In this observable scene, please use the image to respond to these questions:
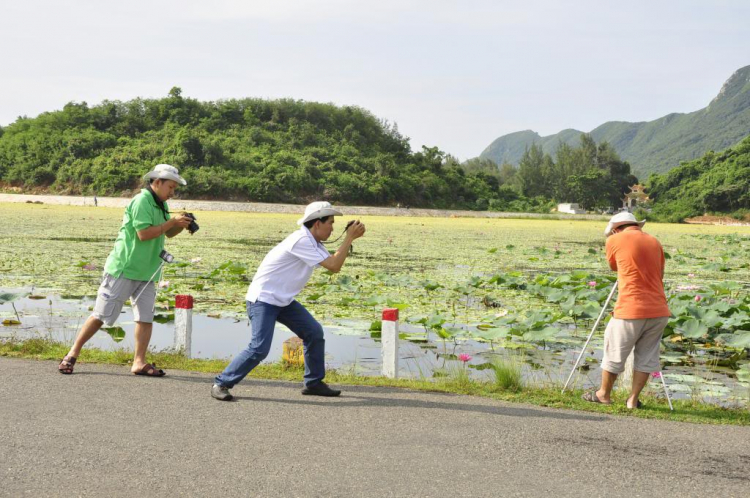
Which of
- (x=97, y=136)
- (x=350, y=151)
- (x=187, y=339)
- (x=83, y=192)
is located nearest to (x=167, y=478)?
(x=187, y=339)

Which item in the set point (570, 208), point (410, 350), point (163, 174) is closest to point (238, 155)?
point (570, 208)

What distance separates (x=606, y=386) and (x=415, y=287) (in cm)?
693

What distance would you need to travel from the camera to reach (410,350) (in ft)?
26.3

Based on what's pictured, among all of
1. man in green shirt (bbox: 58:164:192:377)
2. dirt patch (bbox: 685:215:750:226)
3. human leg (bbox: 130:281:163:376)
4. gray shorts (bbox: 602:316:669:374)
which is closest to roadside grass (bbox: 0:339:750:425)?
gray shorts (bbox: 602:316:669:374)

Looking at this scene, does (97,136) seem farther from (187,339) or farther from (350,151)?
(187,339)

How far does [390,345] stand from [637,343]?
207 centimetres

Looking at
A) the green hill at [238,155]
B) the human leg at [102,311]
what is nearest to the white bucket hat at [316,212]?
the human leg at [102,311]

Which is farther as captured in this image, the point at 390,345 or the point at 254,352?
the point at 390,345

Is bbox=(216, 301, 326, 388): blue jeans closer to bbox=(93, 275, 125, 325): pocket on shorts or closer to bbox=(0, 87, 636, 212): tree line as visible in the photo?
bbox=(93, 275, 125, 325): pocket on shorts

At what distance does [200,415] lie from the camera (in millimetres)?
5008

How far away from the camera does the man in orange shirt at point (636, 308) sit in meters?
5.42

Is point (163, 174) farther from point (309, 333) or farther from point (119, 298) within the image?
point (309, 333)

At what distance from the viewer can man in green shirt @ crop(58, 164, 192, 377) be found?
5977 mm

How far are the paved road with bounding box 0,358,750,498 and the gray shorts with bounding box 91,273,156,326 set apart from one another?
1.83 feet
